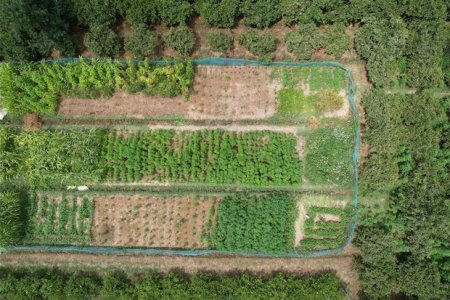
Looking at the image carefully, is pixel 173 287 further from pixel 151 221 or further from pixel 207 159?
pixel 207 159

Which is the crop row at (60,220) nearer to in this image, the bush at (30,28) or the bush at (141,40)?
the bush at (30,28)

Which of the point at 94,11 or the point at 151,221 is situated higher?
the point at 94,11

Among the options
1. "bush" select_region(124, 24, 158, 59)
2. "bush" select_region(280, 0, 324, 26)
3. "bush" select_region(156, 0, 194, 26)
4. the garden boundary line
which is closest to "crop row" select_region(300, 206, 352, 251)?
the garden boundary line

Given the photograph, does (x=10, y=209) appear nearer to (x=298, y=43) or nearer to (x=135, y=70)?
(x=135, y=70)

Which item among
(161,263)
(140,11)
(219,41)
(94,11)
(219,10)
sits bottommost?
(161,263)

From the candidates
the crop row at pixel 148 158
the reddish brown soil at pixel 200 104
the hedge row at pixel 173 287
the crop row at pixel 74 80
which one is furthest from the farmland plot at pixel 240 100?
the hedge row at pixel 173 287

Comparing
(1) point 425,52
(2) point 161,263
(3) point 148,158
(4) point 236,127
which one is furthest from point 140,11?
(1) point 425,52
